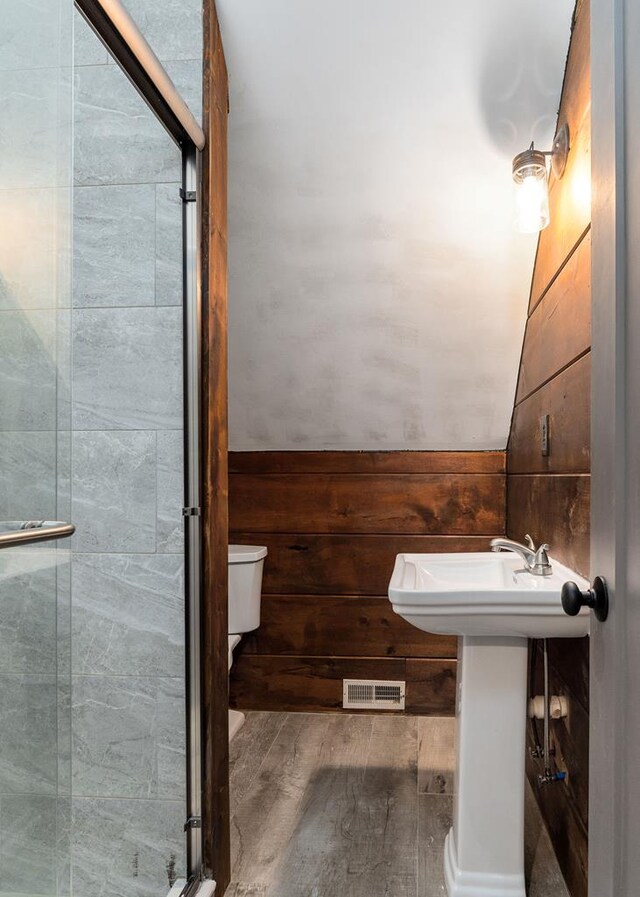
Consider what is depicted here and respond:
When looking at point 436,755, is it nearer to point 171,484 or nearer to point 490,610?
point 490,610

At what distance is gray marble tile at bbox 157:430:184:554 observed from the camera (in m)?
1.81

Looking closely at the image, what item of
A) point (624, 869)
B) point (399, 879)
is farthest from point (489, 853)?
point (624, 869)

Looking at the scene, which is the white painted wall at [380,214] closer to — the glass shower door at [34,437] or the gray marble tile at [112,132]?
the gray marble tile at [112,132]

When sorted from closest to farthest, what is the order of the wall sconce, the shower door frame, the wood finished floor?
the shower door frame < the wood finished floor < the wall sconce

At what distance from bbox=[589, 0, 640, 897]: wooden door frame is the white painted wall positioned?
1.07m

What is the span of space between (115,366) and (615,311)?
1.24m

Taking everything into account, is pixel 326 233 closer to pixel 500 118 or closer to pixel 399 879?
pixel 500 118

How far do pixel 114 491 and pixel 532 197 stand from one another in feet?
4.40

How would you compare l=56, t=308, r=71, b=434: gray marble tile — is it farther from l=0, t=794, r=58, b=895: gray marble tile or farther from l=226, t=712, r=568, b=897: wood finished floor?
l=226, t=712, r=568, b=897: wood finished floor

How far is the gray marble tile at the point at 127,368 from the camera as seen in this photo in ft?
5.94

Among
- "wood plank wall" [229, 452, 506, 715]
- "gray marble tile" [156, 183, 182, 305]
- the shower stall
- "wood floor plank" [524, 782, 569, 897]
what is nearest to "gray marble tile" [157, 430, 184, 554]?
the shower stall

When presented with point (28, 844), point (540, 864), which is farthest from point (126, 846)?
point (540, 864)

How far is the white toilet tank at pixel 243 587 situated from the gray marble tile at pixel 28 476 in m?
1.89

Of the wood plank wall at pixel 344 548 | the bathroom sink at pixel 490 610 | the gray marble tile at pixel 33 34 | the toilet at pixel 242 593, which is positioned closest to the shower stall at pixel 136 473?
the bathroom sink at pixel 490 610
